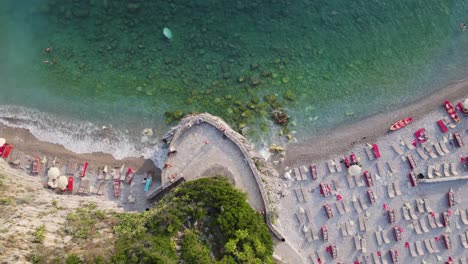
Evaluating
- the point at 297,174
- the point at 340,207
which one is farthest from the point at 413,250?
the point at 297,174

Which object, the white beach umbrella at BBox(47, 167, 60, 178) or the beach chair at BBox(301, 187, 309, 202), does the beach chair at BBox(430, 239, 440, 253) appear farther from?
the white beach umbrella at BBox(47, 167, 60, 178)


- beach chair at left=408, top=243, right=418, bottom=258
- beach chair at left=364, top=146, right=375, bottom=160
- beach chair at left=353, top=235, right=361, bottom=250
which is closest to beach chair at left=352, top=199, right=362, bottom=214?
beach chair at left=353, top=235, right=361, bottom=250

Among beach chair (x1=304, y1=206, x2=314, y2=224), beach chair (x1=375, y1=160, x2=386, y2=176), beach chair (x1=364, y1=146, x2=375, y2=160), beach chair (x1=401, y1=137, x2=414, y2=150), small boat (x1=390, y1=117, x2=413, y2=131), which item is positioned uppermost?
small boat (x1=390, y1=117, x2=413, y2=131)

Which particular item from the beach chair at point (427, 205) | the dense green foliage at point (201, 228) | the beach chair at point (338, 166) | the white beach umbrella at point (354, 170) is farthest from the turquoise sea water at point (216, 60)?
the beach chair at point (427, 205)

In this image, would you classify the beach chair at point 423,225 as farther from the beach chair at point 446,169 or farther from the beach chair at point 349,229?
the beach chair at point 349,229

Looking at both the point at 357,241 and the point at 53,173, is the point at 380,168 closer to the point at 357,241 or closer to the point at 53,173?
the point at 357,241

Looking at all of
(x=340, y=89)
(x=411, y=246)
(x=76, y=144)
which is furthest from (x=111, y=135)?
(x=411, y=246)
